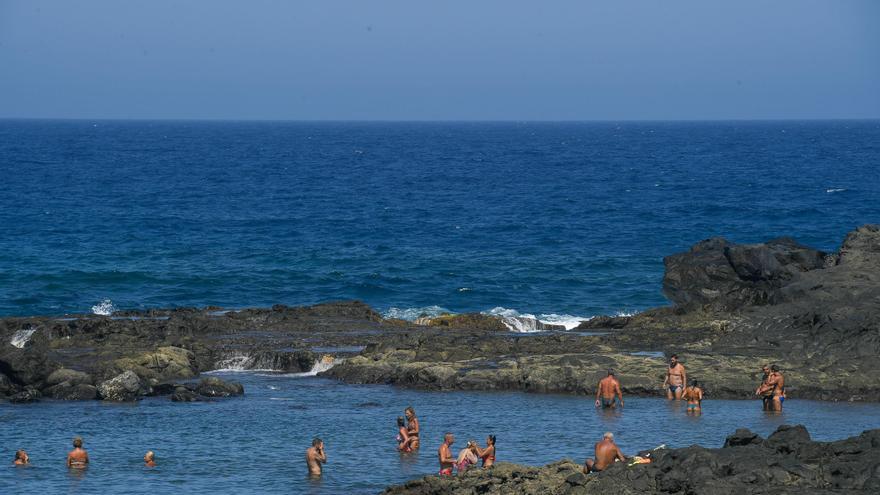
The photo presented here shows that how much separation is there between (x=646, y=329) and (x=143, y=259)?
40620mm

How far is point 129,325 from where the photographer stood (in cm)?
4625

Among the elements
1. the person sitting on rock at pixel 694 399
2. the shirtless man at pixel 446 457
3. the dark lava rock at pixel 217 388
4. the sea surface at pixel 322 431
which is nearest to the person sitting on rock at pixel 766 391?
the sea surface at pixel 322 431

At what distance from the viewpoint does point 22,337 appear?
45094 mm

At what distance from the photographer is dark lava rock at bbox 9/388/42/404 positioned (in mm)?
36931

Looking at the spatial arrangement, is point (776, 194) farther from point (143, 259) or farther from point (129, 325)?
point (129, 325)

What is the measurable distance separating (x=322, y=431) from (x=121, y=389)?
8.08m

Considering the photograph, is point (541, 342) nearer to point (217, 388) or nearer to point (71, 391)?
point (217, 388)

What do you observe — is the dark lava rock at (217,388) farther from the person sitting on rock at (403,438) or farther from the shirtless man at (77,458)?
the person sitting on rock at (403,438)

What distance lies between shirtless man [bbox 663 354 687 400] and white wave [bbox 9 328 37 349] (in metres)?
24.3

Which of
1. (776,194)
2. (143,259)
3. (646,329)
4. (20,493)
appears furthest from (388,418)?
(776,194)

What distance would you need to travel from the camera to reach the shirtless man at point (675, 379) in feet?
116

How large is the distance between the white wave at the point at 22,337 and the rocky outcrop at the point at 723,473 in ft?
80.7

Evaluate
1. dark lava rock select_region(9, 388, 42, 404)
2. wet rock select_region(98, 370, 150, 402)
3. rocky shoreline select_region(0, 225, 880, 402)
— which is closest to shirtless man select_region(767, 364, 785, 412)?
rocky shoreline select_region(0, 225, 880, 402)

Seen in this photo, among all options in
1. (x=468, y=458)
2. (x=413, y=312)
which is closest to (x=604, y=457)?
(x=468, y=458)
